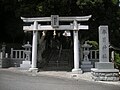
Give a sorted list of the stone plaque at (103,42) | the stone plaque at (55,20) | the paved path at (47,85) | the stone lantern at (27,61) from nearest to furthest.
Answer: the paved path at (47,85) → the stone plaque at (103,42) → the stone plaque at (55,20) → the stone lantern at (27,61)

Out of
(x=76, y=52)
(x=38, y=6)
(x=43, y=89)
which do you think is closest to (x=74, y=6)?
(x=38, y=6)

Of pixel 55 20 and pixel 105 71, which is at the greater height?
pixel 55 20

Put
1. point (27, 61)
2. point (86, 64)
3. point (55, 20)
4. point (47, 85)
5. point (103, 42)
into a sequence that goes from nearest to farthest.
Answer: point (47, 85)
point (103, 42)
point (55, 20)
point (86, 64)
point (27, 61)

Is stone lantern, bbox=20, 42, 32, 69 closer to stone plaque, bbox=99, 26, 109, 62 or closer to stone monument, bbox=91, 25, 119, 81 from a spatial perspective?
stone monument, bbox=91, 25, 119, 81

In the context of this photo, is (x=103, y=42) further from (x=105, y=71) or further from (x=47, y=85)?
(x=47, y=85)

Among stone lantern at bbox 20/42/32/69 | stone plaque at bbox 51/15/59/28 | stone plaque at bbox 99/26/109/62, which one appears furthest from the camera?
stone lantern at bbox 20/42/32/69

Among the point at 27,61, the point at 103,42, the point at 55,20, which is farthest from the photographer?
the point at 27,61

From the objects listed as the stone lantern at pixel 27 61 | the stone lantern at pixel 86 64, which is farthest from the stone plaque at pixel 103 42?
the stone lantern at pixel 27 61

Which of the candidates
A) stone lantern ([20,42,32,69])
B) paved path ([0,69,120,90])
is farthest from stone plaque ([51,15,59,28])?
paved path ([0,69,120,90])

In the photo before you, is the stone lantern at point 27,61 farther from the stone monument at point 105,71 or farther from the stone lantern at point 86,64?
the stone monument at point 105,71

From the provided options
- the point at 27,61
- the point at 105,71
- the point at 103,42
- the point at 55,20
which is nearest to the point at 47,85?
the point at 105,71

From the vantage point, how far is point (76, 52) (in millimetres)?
18234

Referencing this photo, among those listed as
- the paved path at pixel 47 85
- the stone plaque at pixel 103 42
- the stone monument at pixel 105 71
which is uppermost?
the stone plaque at pixel 103 42

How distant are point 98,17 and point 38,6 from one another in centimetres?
566
